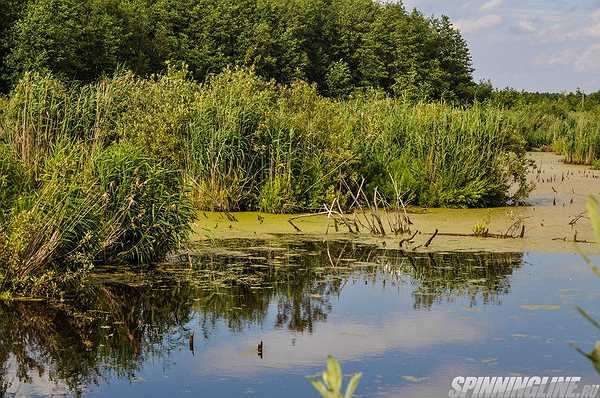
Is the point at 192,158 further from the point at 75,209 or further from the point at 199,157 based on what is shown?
the point at 75,209

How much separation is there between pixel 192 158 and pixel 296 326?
6.30 meters

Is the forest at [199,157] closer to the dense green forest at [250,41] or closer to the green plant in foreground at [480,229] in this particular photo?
the green plant in foreground at [480,229]

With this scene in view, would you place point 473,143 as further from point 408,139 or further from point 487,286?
point 487,286

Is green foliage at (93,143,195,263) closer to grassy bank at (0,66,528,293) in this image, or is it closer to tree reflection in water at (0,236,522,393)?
grassy bank at (0,66,528,293)

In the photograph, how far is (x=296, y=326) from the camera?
24.5 ft

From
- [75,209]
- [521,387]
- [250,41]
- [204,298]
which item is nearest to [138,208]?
[75,209]

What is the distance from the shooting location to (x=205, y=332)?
722 cm

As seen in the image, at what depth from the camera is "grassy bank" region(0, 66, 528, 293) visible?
8766 mm

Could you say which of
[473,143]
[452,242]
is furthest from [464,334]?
[473,143]

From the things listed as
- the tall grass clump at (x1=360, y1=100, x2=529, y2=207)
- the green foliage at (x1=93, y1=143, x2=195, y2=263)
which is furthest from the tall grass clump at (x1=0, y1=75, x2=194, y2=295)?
the tall grass clump at (x1=360, y1=100, x2=529, y2=207)

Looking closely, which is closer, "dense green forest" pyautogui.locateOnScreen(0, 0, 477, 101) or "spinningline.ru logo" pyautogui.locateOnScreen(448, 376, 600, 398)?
"spinningline.ru logo" pyautogui.locateOnScreen(448, 376, 600, 398)

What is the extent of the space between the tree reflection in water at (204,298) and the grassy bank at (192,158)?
0.43 meters

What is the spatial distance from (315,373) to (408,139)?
30.5ft

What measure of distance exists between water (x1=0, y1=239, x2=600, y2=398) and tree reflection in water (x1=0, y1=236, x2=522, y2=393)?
0.02m
